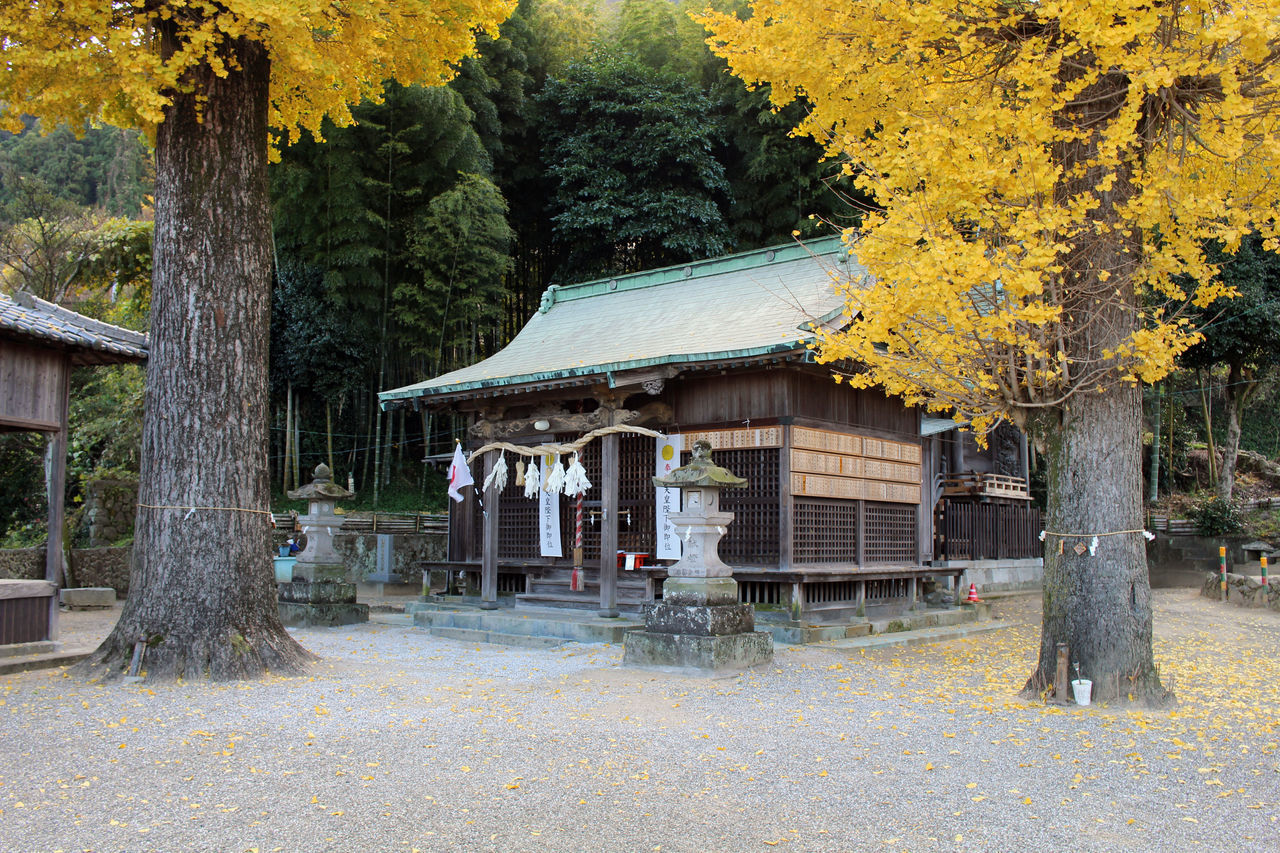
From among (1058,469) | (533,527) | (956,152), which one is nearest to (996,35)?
(956,152)

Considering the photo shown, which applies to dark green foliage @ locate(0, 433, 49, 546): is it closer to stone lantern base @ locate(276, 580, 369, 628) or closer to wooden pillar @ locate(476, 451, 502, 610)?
stone lantern base @ locate(276, 580, 369, 628)

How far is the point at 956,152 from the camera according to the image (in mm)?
6465

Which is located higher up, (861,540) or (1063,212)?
(1063,212)

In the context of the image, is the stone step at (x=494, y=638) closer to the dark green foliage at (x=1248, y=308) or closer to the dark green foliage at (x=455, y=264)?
the dark green foliage at (x=455, y=264)

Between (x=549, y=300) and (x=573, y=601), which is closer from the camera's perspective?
(x=573, y=601)

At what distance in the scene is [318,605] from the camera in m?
12.4

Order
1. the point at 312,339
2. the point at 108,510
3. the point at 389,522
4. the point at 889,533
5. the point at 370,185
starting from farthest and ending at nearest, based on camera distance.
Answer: the point at 312,339, the point at 389,522, the point at 370,185, the point at 108,510, the point at 889,533

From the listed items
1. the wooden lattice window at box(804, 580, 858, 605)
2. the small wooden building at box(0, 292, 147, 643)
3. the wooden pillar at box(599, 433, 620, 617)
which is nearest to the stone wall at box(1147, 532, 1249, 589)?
the wooden lattice window at box(804, 580, 858, 605)

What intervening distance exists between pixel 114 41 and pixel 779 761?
7.29 m

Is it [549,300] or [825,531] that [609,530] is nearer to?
[825,531]

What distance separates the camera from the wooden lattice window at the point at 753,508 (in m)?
11.3

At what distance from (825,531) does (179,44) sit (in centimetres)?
895

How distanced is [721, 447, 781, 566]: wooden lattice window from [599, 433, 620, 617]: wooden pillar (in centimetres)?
138

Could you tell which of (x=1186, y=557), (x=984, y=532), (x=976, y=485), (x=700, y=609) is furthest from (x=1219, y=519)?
(x=700, y=609)
